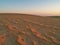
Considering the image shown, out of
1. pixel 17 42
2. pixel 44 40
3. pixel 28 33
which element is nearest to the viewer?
pixel 17 42

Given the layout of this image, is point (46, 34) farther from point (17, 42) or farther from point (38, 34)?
point (17, 42)

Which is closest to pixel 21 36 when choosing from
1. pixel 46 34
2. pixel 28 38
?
pixel 28 38

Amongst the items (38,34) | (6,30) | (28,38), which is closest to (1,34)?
(6,30)

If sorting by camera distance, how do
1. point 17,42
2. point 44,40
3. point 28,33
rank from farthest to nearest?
point 28,33 < point 44,40 < point 17,42

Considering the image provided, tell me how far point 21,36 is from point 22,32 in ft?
1.01

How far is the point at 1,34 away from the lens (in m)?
4.41

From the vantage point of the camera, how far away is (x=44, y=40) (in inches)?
171

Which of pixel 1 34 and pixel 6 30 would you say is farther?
pixel 6 30

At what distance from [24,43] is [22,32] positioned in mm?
683

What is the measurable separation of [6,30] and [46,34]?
44.4 inches

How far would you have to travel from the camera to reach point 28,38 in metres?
4.38

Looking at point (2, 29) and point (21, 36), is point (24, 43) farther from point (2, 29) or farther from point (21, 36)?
point (2, 29)

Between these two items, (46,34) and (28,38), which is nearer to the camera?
(28,38)

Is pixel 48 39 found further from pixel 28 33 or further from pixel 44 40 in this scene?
pixel 28 33
